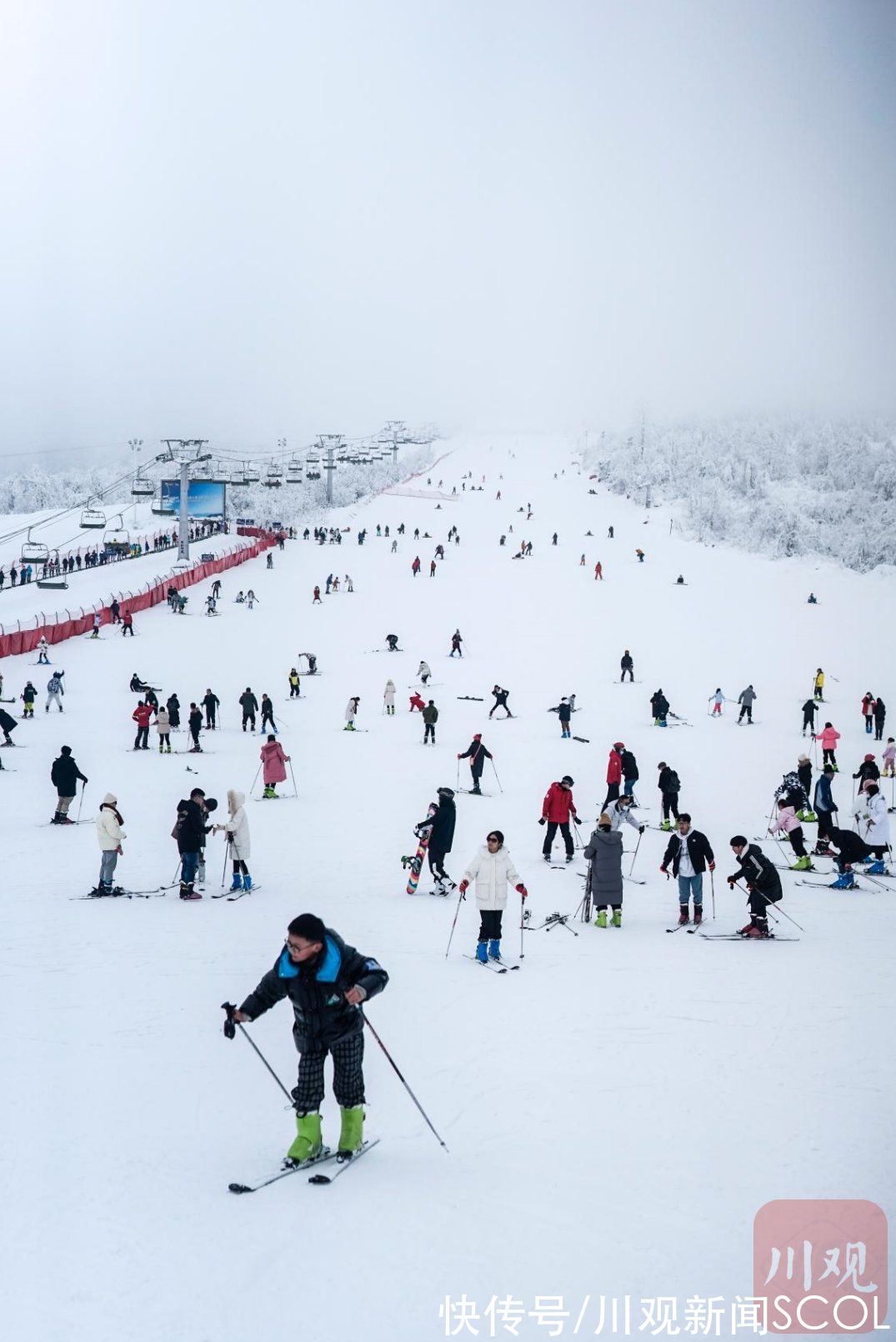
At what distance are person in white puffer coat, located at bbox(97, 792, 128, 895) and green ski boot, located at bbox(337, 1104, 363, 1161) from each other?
6584 mm

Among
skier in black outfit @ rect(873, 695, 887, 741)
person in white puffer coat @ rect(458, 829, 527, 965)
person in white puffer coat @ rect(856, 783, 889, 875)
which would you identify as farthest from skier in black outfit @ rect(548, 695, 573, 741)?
person in white puffer coat @ rect(458, 829, 527, 965)

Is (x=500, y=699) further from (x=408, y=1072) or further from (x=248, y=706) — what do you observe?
(x=408, y=1072)

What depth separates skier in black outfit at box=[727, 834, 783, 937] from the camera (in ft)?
32.3

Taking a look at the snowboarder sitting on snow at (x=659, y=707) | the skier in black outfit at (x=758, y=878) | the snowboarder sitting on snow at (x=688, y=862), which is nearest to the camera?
the skier in black outfit at (x=758, y=878)

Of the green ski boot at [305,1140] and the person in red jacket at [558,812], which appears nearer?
the green ski boot at [305,1140]

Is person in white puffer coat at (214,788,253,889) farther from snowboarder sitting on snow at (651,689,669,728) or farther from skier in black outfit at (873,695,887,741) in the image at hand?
skier in black outfit at (873,695,887,741)

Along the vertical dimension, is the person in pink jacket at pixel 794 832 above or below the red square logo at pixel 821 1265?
below

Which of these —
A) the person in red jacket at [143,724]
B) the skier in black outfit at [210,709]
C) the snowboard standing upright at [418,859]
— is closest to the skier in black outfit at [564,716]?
the skier in black outfit at [210,709]

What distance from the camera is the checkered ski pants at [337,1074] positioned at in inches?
199

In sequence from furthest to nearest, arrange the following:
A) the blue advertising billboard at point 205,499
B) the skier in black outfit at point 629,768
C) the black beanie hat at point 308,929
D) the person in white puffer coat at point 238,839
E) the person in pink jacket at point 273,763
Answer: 1. the blue advertising billboard at point 205,499
2. the person in pink jacket at point 273,763
3. the skier in black outfit at point 629,768
4. the person in white puffer coat at point 238,839
5. the black beanie hat at point 308,929

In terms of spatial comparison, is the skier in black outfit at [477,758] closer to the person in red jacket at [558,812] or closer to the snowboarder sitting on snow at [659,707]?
the person in red jacket at [558,812]

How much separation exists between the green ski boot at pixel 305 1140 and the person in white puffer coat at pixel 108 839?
6552mm

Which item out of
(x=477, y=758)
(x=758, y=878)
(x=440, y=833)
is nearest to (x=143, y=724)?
(x=477, y=758)

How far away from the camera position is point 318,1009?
4918 mm
